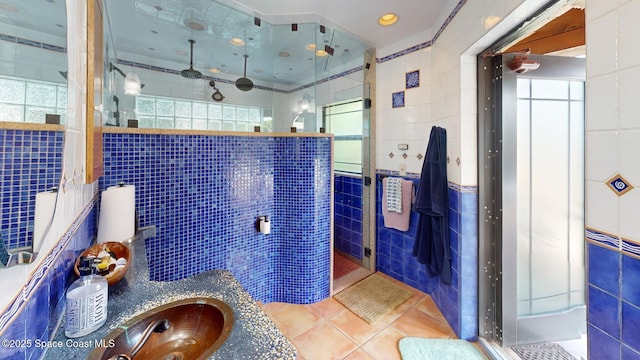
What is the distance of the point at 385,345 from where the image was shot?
167cm

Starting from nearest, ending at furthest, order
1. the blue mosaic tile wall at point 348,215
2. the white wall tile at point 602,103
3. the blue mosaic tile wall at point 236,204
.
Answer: the white wall tile at point 602,103
the blue mosaic tile wall at point 236,204
the blue mosaic tile wall at point 348,215

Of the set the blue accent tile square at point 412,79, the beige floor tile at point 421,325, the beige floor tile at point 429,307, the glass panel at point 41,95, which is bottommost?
the beige floor tile at point 421,325

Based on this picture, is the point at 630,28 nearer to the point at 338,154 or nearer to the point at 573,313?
the point at 573,313

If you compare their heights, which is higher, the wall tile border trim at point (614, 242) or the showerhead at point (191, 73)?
the showerhead at point (191, 73)

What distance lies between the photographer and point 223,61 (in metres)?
2.43

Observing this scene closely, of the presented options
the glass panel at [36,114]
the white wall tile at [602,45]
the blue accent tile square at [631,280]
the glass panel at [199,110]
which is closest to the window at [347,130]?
the glass panel at [199,110]

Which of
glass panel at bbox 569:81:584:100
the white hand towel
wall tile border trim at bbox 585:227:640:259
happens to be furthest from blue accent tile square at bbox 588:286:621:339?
the white hand towel

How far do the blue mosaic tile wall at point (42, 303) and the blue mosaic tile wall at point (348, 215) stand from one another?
2.39 meters

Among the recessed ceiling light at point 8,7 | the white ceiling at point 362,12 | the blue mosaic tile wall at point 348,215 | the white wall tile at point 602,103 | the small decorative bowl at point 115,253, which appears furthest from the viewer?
the blue mosaic tile wall at point 348,215

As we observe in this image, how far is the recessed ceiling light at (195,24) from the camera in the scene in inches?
85.2

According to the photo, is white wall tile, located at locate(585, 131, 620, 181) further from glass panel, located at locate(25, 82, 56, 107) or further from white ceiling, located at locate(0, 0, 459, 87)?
glass panel, located at locate(25, 82, 56, 107)

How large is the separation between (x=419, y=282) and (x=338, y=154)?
1708mm

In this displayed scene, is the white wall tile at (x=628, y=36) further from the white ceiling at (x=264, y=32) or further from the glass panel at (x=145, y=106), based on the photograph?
the glass panel at (x=145, y=106)

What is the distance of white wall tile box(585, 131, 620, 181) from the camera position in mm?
755
